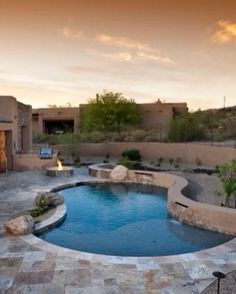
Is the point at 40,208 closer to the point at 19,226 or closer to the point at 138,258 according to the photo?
the point at 19,226

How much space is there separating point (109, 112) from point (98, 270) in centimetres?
2545

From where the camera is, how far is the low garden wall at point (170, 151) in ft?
56.3

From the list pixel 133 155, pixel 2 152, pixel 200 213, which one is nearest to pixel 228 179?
pixel 200 213

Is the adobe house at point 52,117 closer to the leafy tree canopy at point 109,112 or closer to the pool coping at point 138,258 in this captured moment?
the leafy tree canopy at point 109,112

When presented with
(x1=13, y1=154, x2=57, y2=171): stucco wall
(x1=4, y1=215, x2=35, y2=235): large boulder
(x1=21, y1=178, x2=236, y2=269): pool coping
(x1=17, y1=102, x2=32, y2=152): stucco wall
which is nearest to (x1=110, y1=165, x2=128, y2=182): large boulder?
(x1=13, y1=154, x2=57, y2=171): stucco wall

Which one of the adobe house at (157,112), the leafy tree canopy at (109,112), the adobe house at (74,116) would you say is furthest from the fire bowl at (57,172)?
the adobe house at (157,112)

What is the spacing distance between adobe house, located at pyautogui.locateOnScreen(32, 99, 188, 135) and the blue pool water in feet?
61.9

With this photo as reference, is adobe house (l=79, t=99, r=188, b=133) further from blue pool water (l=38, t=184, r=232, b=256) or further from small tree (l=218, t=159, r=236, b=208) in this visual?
small tree (l=218, t=159, r=236, b=208)

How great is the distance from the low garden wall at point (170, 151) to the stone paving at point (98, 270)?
34.1ft

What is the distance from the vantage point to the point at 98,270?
228 inches

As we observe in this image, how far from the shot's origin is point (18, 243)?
7.01 m

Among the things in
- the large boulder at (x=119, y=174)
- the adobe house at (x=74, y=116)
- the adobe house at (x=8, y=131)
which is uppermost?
the adobe house at (x=74, y=116)

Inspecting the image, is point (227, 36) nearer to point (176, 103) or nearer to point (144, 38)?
point (144, 38)

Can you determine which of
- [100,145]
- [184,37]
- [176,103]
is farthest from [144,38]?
[176,103]
